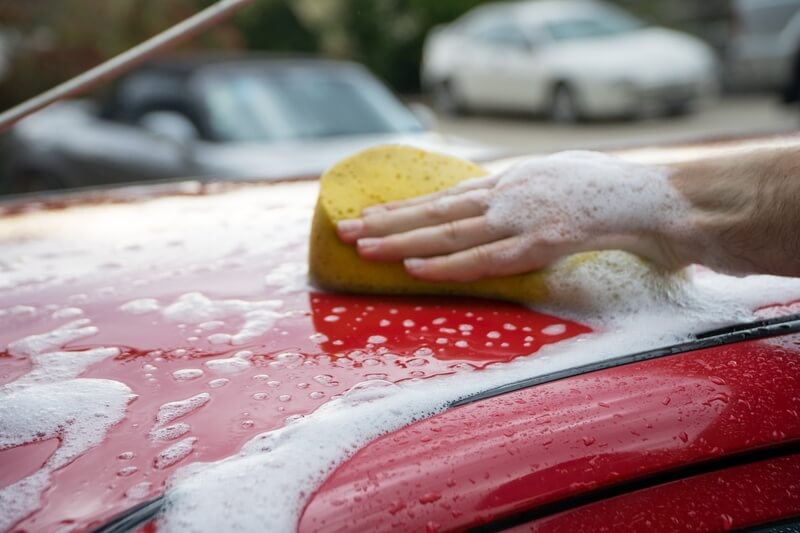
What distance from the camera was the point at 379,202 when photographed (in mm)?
1357

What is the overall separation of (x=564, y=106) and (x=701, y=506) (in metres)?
11.2

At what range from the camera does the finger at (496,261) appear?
48.2 inches

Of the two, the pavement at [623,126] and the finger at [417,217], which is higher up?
the finger at [417,217]

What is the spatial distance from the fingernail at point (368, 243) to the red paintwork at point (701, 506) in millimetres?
591

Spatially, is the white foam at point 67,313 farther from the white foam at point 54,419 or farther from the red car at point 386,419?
the white foam at point 54,419

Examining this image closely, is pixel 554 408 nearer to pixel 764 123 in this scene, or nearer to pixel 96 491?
pixel 96 491

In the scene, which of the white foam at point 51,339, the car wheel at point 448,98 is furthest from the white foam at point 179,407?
the car wheel at point 448,98

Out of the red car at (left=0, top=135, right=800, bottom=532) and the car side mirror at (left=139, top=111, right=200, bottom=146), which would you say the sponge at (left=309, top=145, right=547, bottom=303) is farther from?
the car side mirror at (left=139, top=111, right=200, bottom=146)

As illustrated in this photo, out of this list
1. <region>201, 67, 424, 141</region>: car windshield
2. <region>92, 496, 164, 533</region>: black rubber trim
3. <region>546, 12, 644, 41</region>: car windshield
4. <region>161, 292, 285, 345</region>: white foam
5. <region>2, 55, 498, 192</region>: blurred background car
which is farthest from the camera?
<region>546, 12, 644, 41</region>: car windshield

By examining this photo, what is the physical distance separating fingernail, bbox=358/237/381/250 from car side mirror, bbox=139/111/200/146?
381 centimetres

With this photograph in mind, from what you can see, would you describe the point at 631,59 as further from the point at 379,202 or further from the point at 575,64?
the point at 379,202

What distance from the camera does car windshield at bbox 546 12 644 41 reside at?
37.8ft

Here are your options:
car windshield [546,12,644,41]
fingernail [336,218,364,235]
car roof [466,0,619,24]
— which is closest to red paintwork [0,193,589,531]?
fingernail [336,218,364,235]

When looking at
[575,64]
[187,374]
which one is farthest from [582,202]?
[575,64]
